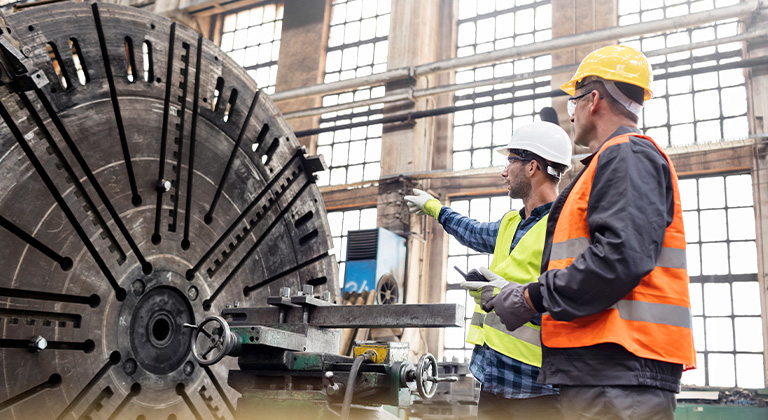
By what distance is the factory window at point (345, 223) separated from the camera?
13062 millimetres

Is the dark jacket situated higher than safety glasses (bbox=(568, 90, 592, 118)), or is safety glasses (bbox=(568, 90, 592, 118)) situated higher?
safety glasses (bbox=(568, 90, 592, 118))

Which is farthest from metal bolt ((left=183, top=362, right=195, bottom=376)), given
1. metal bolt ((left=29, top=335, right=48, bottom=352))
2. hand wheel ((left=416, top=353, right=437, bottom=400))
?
hand wheel ((left=416, top=353, right=437, bottom=400))

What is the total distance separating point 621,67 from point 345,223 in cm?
1156

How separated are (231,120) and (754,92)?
10.1 meters

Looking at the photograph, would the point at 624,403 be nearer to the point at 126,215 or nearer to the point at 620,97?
the point at 620,97

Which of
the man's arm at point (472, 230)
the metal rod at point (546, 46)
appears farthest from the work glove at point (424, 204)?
the metal rod at point (546, 46)

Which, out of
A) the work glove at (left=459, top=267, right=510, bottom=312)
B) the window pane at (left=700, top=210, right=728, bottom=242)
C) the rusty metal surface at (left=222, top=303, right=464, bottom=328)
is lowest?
the rusty metal surface at (left=222, top=303, right=464, bottom=328)

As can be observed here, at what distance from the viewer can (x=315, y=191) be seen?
339 cm

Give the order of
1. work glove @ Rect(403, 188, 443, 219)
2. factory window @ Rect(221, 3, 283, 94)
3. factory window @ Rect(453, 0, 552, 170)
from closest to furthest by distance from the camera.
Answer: work glove @ Rect(403, 188, 443, 219) → factory window @ Rect(453, 0, 552, 170) → factory window @ Rect(221, 3, 283, 94)

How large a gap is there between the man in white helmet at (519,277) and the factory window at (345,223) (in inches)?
395

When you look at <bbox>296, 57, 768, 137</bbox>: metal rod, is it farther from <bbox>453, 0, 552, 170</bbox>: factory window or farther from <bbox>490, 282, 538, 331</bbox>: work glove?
<bbox>490, 282, 538, 331</bbox>: work glove

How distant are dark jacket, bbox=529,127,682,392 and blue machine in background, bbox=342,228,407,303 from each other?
8.78 meters

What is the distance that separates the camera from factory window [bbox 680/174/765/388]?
32.8 ft

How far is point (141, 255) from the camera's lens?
2.46 m
